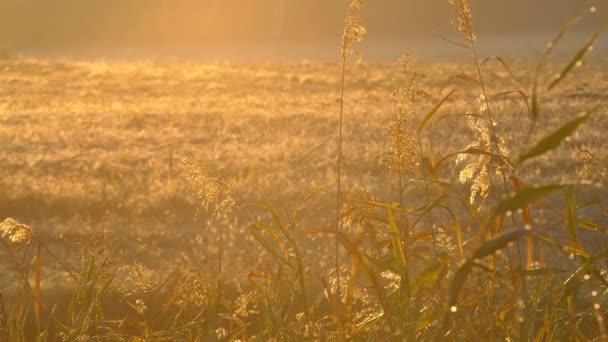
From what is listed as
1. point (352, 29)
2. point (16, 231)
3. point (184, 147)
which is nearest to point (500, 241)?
point (352, 29)

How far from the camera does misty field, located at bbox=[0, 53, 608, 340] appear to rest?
7.74 feet

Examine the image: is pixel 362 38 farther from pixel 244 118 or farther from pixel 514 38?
pixel 514 38

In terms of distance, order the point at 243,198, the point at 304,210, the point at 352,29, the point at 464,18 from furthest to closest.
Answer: the point at 243,198 < the point at 304,210 < the point at 352,29 < the point at 464,18

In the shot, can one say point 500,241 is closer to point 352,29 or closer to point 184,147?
point 352,29

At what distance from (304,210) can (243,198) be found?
79 cm

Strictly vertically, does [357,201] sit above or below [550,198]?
above

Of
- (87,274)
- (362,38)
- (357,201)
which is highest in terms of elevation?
(362,38)

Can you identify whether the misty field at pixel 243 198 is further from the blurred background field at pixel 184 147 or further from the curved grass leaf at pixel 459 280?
the curved grass leaf at pixel 459 280

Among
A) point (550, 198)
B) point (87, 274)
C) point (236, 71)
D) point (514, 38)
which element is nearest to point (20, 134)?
point (550, 198)

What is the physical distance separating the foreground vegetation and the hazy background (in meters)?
55.8

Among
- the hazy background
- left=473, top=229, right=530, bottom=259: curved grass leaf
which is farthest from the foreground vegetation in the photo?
the hazy background

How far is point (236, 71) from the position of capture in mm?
31109

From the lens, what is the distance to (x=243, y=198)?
782 cm

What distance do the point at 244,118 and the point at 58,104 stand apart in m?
5.26
